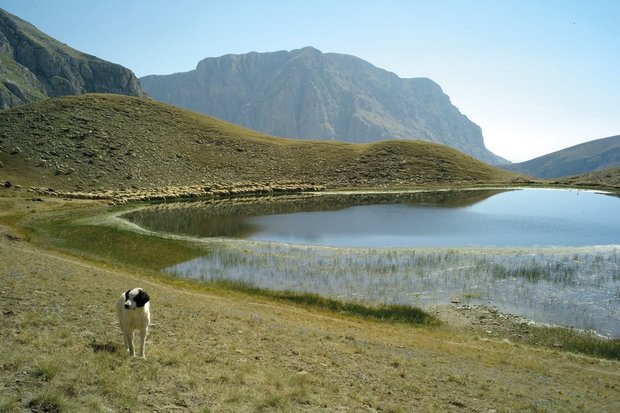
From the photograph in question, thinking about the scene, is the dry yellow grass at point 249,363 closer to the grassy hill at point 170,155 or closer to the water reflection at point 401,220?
the water reflection at point 401,220

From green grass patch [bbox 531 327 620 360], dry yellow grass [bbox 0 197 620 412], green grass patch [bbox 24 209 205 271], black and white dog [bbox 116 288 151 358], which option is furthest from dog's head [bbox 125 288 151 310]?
green grass patch [bbox 24 209 205 271]

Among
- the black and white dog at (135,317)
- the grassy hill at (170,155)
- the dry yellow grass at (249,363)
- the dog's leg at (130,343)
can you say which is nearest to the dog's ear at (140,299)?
the black and white dog at (135,317)

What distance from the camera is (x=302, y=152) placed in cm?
12662

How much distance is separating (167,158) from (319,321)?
90668 millimetres

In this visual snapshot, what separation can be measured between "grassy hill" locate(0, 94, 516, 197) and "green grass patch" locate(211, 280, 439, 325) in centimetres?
6462

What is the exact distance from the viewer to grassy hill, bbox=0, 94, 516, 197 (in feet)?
286

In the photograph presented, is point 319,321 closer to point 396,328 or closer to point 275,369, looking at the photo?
point 396,328

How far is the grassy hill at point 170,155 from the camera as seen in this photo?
8706cm

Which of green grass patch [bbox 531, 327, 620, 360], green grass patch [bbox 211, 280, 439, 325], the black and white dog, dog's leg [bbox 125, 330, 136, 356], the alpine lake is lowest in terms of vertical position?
green grass patch [bbox 531, 327, 620, 360]

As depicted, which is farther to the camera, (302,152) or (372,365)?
(302,152)

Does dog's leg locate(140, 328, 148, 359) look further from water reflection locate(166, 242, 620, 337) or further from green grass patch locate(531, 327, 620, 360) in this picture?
green grass patch locate(531, 327, 620, 360)

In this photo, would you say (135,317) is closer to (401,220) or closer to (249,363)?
(249,363)

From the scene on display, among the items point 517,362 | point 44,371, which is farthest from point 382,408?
point 517,362

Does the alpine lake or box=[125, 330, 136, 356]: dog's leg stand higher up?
box=[125, 330, 136, 356]: dog's leg
